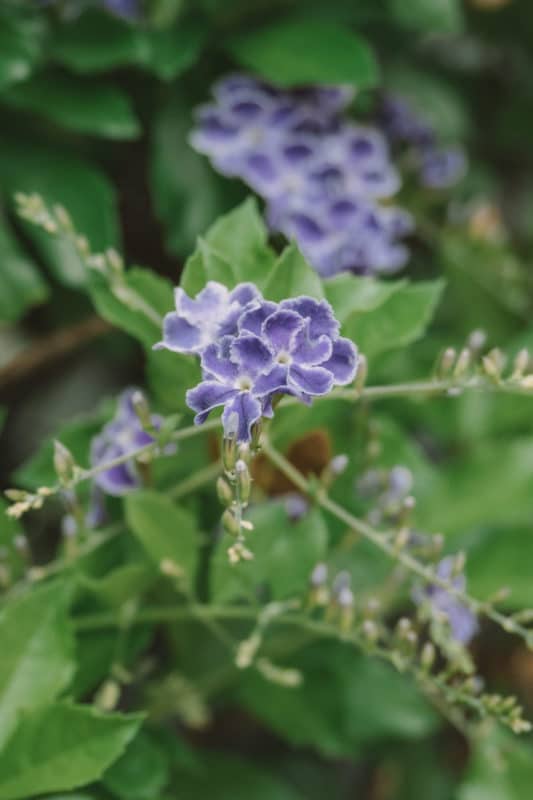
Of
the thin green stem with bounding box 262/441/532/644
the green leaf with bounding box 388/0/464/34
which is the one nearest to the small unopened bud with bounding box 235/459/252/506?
the thin green stem with bounding box 262/441/532/644

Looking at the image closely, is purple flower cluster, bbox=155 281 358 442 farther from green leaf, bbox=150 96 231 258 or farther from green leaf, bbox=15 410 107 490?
green leaf, bbox=150 96 231 258

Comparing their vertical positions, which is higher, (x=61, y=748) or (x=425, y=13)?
(x=425, y=13)

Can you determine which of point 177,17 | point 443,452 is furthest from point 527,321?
point 177,17

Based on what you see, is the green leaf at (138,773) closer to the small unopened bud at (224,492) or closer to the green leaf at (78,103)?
the small unopened bud at (224,492)

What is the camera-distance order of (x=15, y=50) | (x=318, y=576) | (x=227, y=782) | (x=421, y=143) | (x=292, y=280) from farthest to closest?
(x=421, y=143)
(x=227, y=782)
(x=15, y=50)
(x=318, y=576)
(x=292, y=280)

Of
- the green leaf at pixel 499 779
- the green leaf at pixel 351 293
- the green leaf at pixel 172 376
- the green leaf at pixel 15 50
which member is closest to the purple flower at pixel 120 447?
the green leaf at pixel 172 376

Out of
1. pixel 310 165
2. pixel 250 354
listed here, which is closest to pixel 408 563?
pixel 250 354

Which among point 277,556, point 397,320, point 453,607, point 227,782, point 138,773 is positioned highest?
point 397,320

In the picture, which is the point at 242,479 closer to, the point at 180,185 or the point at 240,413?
the point at 240,413

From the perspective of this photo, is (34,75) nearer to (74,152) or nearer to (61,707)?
(74,152)
